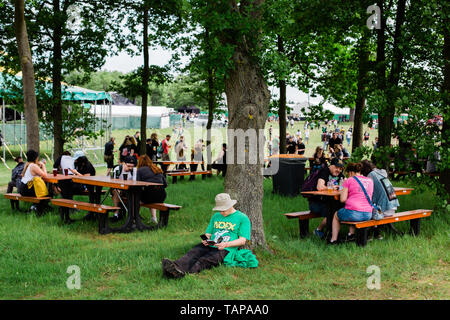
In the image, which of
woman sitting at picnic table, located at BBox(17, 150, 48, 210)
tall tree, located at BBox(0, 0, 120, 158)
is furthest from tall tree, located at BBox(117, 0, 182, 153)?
woman sitting at picnic table, located at BBox(17, 150, 48, 210)

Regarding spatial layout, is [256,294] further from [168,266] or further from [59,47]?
[59,47]

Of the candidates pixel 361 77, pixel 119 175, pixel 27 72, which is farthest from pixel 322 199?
pixel 27 72

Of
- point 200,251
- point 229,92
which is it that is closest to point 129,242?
point 200,251

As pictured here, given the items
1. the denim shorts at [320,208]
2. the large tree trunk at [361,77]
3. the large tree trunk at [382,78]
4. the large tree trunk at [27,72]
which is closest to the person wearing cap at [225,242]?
the denim shorts at [320,208]

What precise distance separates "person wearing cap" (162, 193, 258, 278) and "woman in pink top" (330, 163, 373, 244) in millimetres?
2031

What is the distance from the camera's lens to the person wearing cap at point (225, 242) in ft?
22.3

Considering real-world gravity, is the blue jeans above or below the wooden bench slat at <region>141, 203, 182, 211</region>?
above

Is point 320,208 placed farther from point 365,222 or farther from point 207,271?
point 207,271

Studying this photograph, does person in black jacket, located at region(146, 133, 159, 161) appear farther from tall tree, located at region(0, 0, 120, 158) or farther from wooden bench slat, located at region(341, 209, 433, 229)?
wooden bench slat, located at region(341, 209, 433, 229)

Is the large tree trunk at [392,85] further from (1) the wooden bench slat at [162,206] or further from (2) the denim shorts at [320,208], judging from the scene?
(1) the wooden bench slat at [162,206]

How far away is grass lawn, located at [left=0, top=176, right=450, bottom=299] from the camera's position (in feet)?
19.6

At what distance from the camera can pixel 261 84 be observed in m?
7.62

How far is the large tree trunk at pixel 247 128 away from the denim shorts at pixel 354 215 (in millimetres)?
1494

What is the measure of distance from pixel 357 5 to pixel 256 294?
844 centimetres
